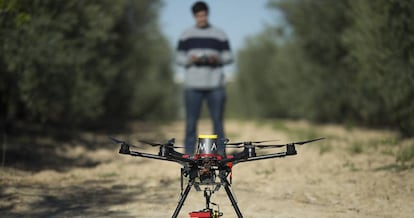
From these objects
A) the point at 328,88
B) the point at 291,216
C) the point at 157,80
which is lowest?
the point at 291,216

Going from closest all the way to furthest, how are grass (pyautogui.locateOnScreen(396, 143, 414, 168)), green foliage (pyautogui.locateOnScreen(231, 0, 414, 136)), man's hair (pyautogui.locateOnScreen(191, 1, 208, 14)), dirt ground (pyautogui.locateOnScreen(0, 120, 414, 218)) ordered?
1. dirt ground (pyautogui.locateOnScreen(0, 120, 414, 218))
2. grass (pyautogui.locateOnScreen(396, 143, 414, 168))
3. man's hair (pyautogui.locateOnScreen(191, 1, 208, 14))
4. green foliage (pyautogui.locateOnScreen(231, 0, 414, 136))

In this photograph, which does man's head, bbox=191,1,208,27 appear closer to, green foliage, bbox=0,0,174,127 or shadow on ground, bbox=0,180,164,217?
green foliage, bbox=0,0,174,127

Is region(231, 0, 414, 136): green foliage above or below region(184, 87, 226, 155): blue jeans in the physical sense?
above

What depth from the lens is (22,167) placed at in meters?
9.73

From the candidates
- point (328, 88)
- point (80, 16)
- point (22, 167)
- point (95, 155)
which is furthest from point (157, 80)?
point (22, 167)

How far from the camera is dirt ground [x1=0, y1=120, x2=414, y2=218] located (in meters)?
6.15

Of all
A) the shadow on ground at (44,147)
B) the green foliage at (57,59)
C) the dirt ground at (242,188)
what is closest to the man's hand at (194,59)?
the dirt ground at (242,188)

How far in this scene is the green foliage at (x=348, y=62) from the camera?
12352 millimetres

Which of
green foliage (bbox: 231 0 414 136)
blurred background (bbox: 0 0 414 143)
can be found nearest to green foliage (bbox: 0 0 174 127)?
blurred background (bbox: 0 0 414 143)

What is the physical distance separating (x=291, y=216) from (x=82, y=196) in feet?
8.71

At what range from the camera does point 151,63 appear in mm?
28219

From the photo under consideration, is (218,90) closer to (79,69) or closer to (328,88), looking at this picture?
(79,69)

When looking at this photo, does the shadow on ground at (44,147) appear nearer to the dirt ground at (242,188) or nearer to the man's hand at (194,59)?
the dirt ground at (242,188)

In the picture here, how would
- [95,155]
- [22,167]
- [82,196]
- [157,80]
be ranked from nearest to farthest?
[82,196] → [22,167] → [95,155] → [157,80]
